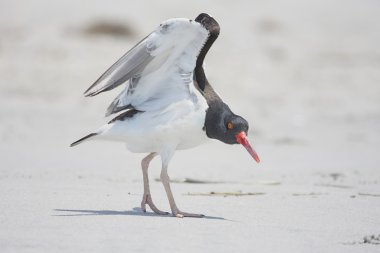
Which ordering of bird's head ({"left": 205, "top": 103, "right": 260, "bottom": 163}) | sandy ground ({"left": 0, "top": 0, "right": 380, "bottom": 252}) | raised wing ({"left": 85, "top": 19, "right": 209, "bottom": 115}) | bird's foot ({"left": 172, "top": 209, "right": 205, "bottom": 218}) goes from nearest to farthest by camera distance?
sandy ground ({"left": 0, "top": 0, "right": 380, "bottom": 252})
bird's foot ({"left": 172, "top": 209, "right": 205, "bottom": 218})
raised wing ({"left": 85, "top": 19, "right": 209, "bottom": 115})
bird's head ({"left": 205, "top": 103, "right": 260, "bottom": 163})

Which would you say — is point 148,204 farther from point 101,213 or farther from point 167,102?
point 167,102

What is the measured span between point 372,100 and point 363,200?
13.2 meters

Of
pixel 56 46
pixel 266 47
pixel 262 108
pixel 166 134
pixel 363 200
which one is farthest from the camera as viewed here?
pixel 266 47

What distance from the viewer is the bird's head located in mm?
7184

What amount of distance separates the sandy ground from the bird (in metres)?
0.63

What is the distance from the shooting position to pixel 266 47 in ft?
85.7

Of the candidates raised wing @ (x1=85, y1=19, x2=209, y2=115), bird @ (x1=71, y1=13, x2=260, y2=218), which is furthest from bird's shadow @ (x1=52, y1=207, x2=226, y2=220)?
raised wing @ (x1=85, y1=19, x2=209, y2=115)

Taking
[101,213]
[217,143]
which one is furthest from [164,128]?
[217,143]

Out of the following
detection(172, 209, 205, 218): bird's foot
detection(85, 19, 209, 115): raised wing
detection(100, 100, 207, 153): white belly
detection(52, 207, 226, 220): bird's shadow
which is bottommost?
detection(52, 207, 226, 220): bird's shadow

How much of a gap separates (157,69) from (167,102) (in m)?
0.32

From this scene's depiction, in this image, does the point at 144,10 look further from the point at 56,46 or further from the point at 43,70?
the point at 43,70

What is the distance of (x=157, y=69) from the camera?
736 cm

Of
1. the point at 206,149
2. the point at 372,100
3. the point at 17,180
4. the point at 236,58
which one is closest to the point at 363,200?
the point at 17,180

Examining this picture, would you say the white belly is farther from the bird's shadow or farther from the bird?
the bird's shadow
